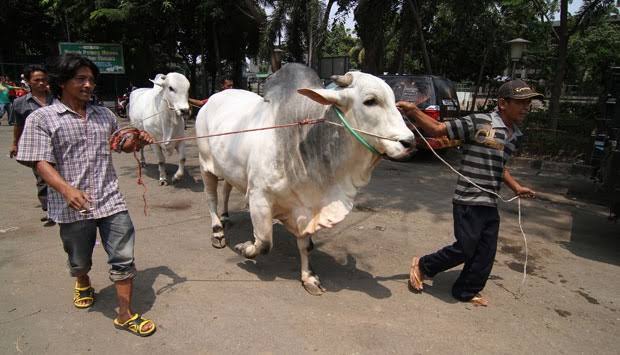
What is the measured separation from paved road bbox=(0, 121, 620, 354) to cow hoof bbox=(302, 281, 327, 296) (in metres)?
0.05

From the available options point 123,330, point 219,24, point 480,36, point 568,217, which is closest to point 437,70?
point 480,36

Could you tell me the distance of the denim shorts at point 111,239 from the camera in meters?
2.63

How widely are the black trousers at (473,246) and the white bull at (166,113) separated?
456 centimetres

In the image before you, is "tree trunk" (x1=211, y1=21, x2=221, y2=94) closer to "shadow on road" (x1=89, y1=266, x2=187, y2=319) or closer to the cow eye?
"shadow on road" (x1=89, y1=266, x2=187, y2=319)

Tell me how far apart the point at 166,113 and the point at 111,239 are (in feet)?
14.5

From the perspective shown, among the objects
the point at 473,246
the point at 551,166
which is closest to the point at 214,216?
the point at 473,246

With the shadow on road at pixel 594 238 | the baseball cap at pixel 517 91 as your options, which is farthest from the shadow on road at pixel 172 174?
the shadow on road at pixel 594 238

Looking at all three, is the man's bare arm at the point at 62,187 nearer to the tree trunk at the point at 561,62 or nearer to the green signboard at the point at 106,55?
the tree trunk at the point at 561,62

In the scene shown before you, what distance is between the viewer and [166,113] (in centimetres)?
670

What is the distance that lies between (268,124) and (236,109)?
0.77m

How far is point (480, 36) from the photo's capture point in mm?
15703

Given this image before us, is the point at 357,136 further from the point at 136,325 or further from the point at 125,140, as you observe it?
the point at 136,325

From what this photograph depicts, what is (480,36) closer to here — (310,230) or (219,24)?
(219,24)

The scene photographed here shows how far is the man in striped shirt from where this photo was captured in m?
2.96
